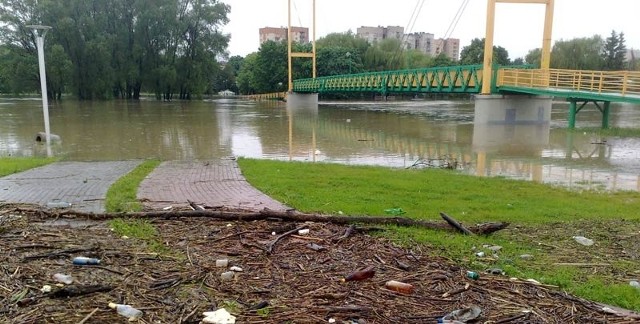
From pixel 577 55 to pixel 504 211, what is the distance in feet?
232

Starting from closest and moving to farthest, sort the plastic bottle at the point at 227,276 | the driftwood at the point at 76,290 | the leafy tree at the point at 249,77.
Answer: the driftwood at the point at 76,290 < the plastic bottle at the point at 227,276 < the leafy tree at the point at 249,77

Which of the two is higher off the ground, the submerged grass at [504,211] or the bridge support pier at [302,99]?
the bridge support pier at [302,99]

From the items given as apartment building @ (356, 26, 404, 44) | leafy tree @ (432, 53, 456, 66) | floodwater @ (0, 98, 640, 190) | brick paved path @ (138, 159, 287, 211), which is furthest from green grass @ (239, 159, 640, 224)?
apartment building @ (356, 26, 404, 44)

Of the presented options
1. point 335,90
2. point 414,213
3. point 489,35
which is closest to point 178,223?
point 414,213

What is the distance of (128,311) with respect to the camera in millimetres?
3859

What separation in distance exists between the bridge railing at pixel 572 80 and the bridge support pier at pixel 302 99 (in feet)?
102

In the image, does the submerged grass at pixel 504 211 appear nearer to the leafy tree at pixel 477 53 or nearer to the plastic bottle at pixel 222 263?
the plastic bottle at pixel 222 263

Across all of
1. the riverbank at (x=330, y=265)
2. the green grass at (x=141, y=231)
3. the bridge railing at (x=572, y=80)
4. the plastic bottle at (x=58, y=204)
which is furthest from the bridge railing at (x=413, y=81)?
the green grass at (x=141, y=231)

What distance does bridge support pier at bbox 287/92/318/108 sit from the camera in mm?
58875

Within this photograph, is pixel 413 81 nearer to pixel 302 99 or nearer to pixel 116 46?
pixel 302 99

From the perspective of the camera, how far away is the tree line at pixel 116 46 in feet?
186

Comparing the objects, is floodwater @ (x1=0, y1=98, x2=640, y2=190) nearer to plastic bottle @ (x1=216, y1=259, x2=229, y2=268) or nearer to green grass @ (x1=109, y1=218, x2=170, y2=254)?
green grass @ (x1=109, y1=218, x2=170, y2=254)

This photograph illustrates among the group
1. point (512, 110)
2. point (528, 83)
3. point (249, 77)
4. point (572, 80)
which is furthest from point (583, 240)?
point (249, 77)

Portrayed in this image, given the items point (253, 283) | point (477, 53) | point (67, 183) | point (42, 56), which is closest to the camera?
point (253, 283)
